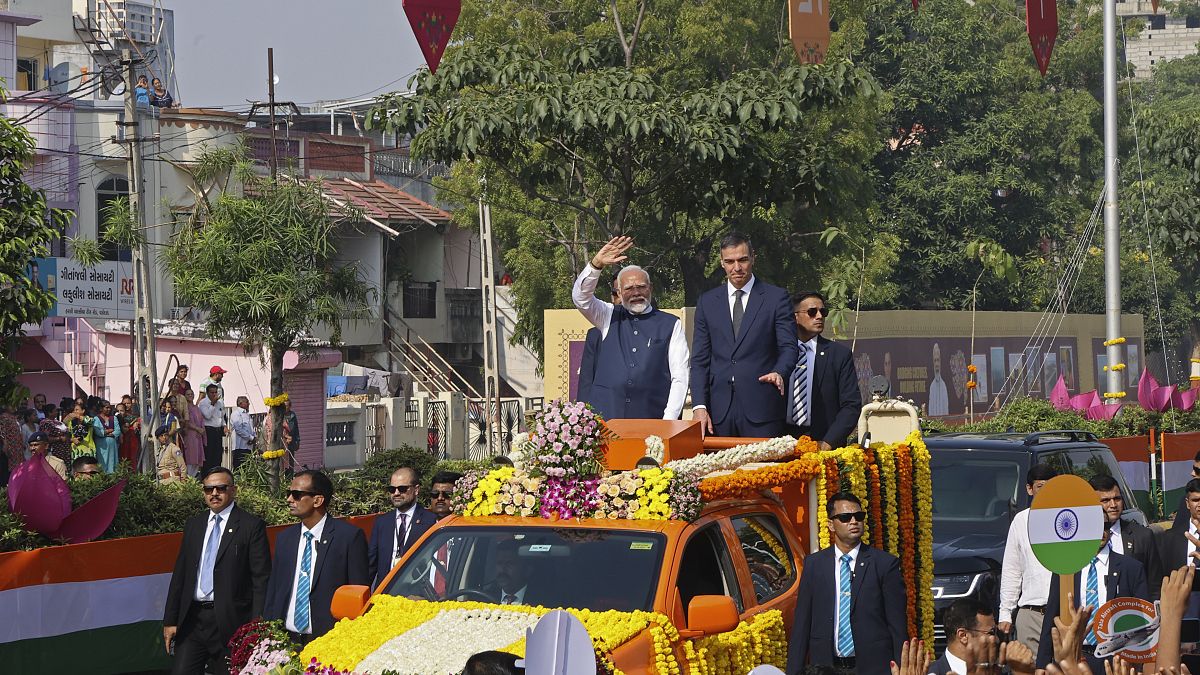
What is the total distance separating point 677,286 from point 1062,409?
1380 cm

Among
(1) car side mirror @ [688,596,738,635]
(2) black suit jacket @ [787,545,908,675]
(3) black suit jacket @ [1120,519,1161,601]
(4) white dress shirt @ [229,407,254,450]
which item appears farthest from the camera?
(4) white dress shirt @ [229,407,254,450]

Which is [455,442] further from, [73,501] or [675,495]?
[675,495]

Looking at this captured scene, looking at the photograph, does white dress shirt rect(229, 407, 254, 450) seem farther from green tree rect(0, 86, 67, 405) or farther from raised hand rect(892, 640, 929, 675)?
raised hand rect(892, 640, 929, 675)

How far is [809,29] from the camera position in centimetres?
1805

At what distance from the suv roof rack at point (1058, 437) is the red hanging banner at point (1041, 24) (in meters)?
5.77

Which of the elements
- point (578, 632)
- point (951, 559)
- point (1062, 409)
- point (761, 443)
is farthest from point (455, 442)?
point (578, 632)

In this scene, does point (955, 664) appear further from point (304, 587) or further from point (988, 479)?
point (988, 479)

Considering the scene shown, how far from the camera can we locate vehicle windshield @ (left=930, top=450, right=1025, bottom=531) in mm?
13305

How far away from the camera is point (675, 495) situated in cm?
761

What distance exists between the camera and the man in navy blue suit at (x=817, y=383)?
1018cm

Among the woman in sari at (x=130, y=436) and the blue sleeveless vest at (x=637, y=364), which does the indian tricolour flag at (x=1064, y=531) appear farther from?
the woman in sari at (x=130, y=436)

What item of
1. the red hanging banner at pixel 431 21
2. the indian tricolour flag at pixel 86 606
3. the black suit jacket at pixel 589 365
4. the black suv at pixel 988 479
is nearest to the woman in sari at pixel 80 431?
the red hanging banner at pixel 431 21

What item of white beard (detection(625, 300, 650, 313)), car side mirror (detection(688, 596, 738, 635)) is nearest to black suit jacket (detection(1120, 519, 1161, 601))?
white beard (detection(625, 300, 650, 313))

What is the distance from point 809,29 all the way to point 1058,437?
5905 mm
